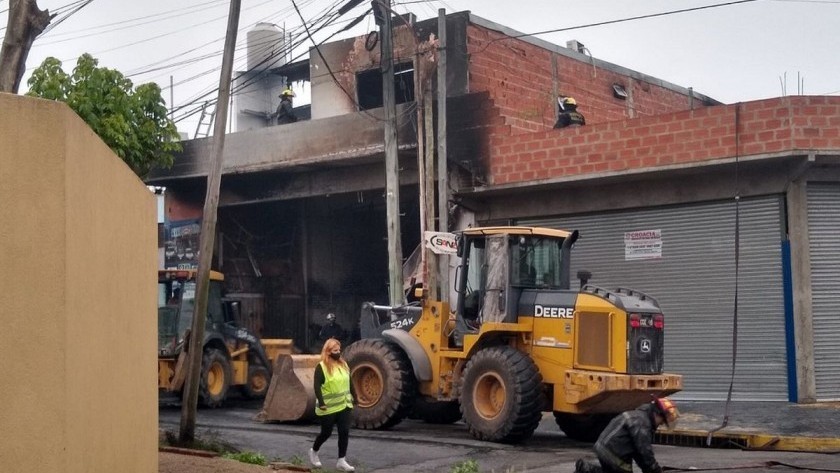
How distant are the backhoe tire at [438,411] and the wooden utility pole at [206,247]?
189 inches

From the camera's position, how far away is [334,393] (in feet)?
42.2

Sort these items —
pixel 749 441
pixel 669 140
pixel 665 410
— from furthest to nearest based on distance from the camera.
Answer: pixel 669 140 → pixel 749 441 → pixel 665 410

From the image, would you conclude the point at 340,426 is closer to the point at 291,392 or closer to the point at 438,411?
the point at 291,392

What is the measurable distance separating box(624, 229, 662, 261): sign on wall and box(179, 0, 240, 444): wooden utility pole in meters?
9.34

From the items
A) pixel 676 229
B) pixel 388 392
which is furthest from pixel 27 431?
pixel 676 229

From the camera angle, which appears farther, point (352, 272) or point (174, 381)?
point (352, 272)

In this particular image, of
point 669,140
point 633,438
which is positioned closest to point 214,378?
point 669,140

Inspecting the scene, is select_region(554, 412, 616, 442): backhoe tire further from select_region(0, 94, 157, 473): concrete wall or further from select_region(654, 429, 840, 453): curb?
select_region(0, 94, 157, 473): concrete wall

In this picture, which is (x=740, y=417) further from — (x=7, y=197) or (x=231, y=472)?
(x=7, y=197)

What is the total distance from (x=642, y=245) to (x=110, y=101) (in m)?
10.4

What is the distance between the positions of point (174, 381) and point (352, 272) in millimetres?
11891

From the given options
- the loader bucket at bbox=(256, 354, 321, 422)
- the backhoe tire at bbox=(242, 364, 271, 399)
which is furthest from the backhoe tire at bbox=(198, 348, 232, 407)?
the loader bucket at bbox=(256, 354, 321, 422)

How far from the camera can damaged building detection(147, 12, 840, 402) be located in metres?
19.1

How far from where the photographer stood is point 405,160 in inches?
949
